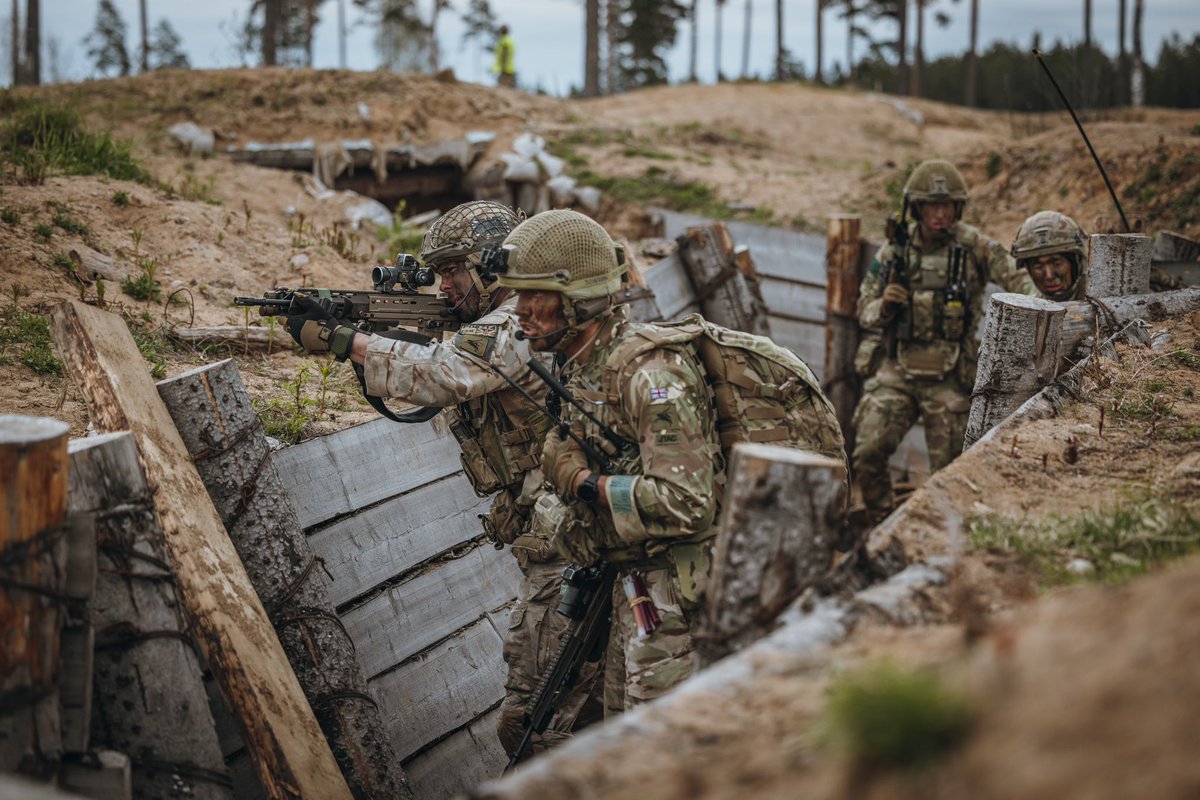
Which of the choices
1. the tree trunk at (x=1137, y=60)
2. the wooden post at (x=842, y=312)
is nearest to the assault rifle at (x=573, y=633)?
the wooden post at (x=842, y=312)

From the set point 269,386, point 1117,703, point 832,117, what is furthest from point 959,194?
point 832,117

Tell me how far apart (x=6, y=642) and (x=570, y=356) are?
2.17 m

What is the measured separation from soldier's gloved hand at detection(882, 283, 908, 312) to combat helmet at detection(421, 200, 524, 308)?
12.8ft

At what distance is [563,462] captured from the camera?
148 inches

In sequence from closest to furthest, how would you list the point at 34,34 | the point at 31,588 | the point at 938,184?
the point at 31,588
the point at 938,184
the point at 34,34

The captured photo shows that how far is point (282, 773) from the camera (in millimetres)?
3527

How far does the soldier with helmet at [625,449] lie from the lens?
3504 mm

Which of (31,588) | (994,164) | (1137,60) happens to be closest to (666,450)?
(31,588)

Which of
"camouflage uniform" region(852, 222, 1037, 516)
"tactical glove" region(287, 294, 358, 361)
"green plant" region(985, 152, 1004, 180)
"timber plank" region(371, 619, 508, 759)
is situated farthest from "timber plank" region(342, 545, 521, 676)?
"green plant" region(985, 152, 1004, 180)

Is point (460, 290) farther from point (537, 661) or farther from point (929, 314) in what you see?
point (929, 314)

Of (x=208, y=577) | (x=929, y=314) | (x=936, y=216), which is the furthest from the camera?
(x=929, y=314)

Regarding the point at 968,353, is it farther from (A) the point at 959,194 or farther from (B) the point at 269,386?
(B) the point at 269,386

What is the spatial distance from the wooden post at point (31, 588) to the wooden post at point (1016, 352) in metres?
4.17

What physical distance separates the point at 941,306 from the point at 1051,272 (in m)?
0.82
